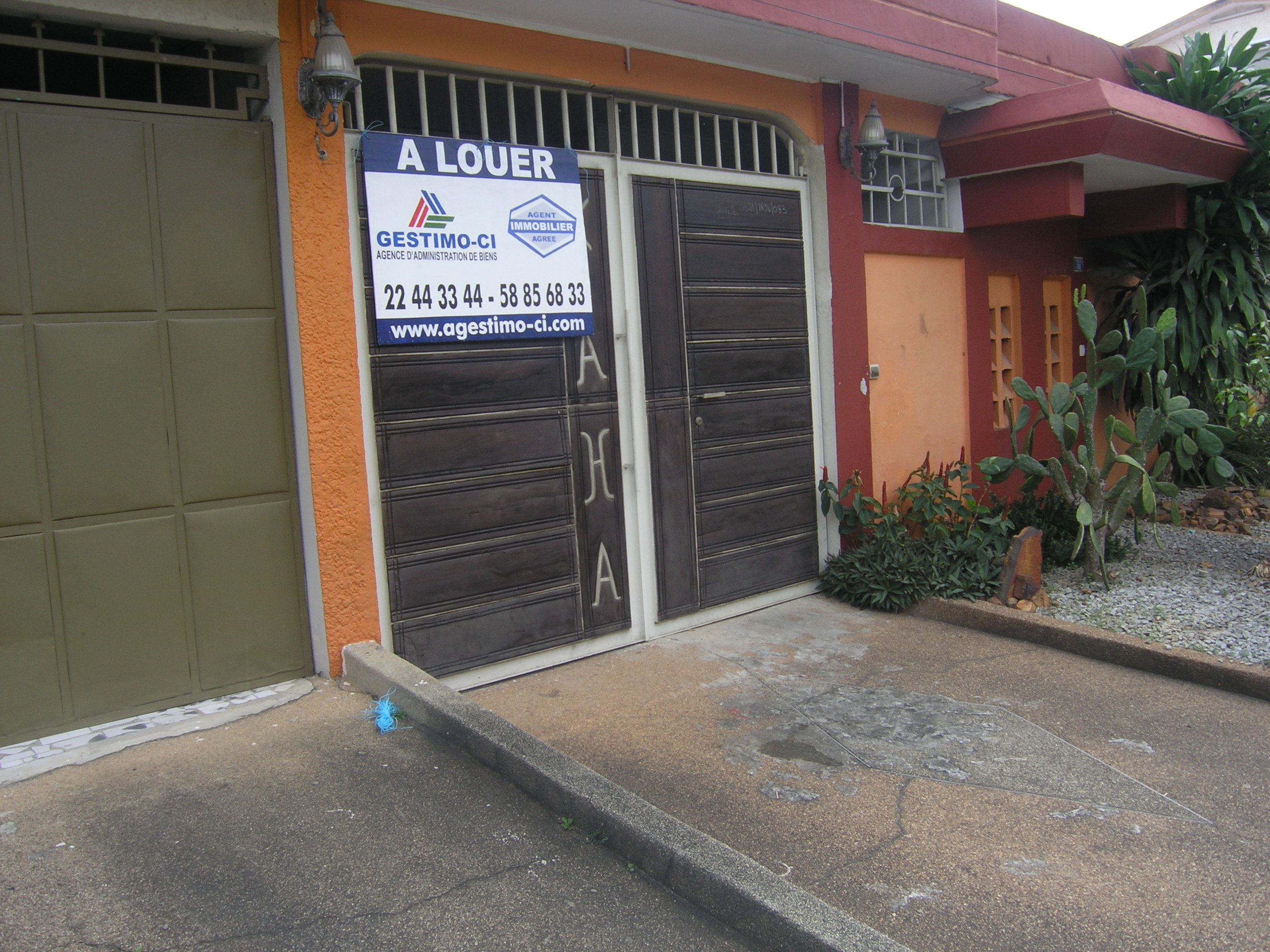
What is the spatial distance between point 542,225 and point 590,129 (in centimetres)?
70

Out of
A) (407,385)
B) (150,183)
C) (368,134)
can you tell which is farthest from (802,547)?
(150,183)

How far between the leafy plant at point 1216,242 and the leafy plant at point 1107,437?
6.93 ft

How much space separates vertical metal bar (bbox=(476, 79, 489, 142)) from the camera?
16.0 ft

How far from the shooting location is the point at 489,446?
16.1 feet

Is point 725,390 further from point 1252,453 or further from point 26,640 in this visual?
point 1252,453

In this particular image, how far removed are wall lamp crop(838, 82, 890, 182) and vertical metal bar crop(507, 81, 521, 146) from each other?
251 cm

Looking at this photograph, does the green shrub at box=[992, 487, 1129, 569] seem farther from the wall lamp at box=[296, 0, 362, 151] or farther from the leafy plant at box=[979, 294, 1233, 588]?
the wall lamp at box=[296, 0, 362, 151]

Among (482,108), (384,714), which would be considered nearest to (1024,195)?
(482,108)

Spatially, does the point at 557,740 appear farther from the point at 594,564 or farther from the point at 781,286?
the point at 781,286

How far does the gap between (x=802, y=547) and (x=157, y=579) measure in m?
4.00

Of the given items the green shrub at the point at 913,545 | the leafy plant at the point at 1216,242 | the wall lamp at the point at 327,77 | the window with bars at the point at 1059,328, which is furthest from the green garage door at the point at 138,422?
the leafy plant at the point at 1216,242

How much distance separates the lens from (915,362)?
23.5 ft

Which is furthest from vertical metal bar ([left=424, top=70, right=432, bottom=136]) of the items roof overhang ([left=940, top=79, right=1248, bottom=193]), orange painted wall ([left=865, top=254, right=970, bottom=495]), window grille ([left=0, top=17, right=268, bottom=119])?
roof overhang ([left=940, top=79, right=1248, bottom=193])

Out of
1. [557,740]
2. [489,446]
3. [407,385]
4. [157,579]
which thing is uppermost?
[407,385]
